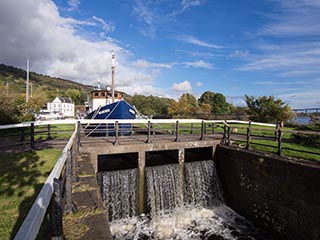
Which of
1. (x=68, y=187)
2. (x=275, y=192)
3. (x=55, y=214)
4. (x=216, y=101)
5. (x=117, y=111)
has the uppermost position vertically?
Answer: (x=216, y=101)

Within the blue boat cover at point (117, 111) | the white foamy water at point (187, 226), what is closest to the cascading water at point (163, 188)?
the white foamy water at point (187, 226)

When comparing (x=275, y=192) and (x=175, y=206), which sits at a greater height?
(x=275, y=192)

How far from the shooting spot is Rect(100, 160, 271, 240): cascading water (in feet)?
23.8

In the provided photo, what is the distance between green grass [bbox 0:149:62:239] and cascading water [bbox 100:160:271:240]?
2.35 metres

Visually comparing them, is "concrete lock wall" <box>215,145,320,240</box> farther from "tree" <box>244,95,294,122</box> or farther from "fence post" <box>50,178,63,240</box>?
"tree" <box>244,95,294,122</box>

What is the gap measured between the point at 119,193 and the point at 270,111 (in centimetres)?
1709

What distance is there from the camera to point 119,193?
26.4ft

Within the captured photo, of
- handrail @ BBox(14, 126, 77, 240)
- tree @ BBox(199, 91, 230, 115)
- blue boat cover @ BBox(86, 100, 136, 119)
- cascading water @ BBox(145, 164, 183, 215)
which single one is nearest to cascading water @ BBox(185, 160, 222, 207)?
cascading water @ BBox(145, 164, 183, 215)

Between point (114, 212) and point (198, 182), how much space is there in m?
3.64

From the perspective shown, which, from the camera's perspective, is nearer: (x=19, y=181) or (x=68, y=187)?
(x=68, y=187)

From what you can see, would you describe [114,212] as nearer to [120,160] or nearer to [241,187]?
[120,160]

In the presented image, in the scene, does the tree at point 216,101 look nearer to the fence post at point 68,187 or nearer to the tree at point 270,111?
the tree at point 270,111

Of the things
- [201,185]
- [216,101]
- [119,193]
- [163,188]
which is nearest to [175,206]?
[163,188]

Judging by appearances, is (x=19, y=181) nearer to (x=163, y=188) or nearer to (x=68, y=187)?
(x=68, y=187)
